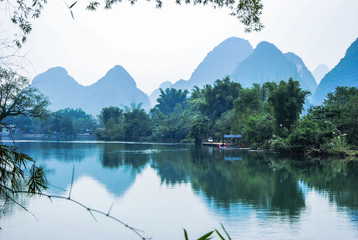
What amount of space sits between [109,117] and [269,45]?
12609 centimetres

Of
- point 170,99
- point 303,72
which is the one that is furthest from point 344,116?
point 303,72

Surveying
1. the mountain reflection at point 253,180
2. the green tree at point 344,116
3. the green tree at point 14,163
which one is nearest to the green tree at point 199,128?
the green tree at point 344,116

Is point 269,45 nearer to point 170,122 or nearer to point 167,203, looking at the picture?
point 170,122

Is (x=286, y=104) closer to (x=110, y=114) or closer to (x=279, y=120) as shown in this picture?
(x=279, y=120)

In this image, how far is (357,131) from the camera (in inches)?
967

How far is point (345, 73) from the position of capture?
3839 inches

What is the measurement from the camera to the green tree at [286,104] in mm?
27984

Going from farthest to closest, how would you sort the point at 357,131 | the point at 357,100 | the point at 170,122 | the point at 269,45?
the point at 269,45, the point at 170,122, the point at 357,100, the point at 357,131

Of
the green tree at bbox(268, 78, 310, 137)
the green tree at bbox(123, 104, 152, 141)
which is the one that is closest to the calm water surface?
the green tree at bbox(268, 78, 310, 137)

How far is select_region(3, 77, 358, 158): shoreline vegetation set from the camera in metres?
24.0

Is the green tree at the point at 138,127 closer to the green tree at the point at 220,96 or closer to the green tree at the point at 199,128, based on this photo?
the green tree at the point at 220,96

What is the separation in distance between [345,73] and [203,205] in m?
98.6

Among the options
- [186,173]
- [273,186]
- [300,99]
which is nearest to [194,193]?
[273,186]

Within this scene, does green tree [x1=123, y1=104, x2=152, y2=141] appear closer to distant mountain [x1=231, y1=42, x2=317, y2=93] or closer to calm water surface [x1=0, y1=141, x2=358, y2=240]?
calm water surface [x1=0, y1=141, x2=358, y2=240]
